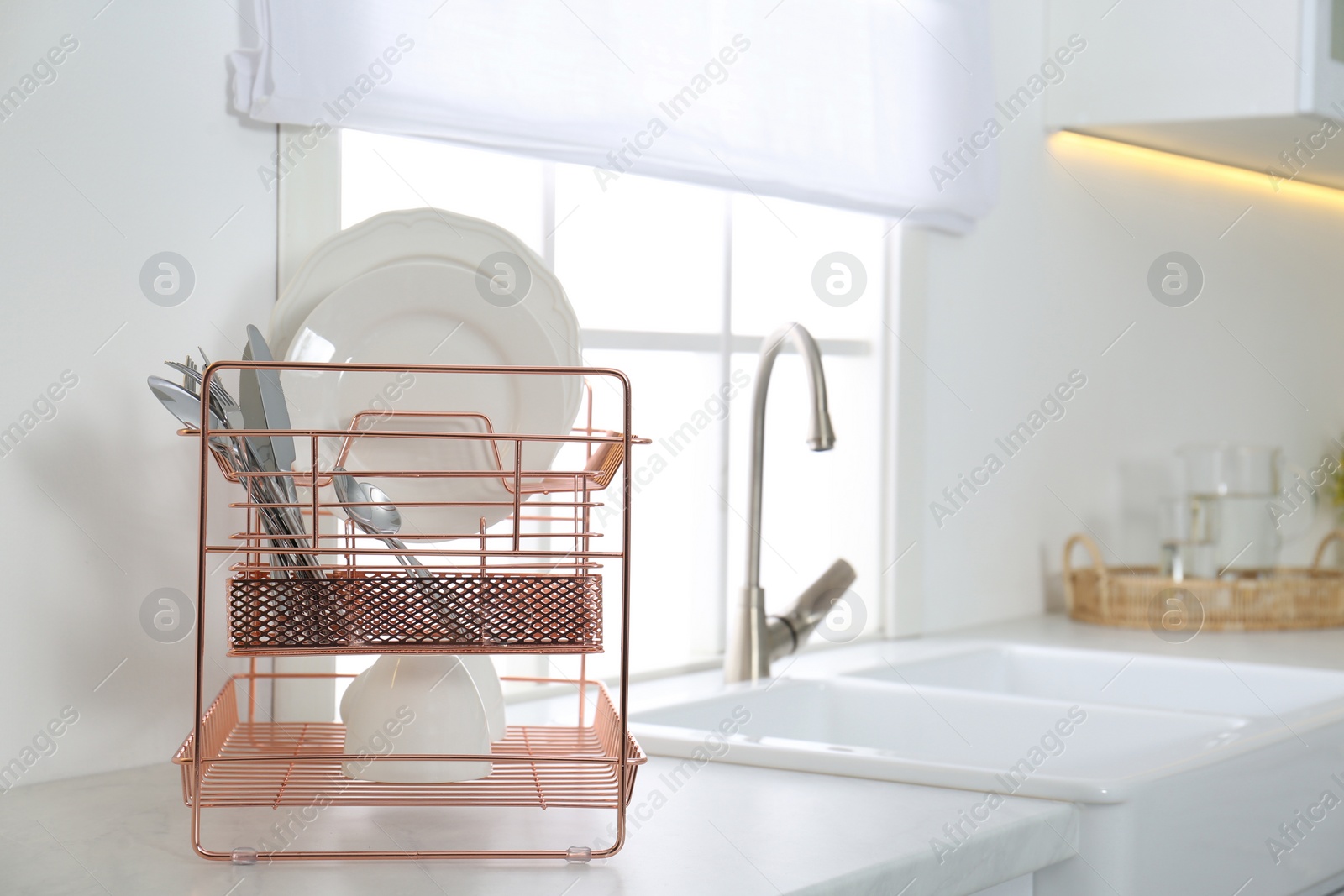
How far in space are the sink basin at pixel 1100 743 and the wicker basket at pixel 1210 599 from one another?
256 mm

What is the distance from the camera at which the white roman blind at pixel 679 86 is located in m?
1.08

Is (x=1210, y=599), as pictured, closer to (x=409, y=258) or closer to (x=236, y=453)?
(x=409, y=258)

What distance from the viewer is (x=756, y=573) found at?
1.41m

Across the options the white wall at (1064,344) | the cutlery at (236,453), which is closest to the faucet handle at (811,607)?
the white wall at (1064,344)

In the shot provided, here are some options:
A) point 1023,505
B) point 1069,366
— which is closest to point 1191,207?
point 1069,366

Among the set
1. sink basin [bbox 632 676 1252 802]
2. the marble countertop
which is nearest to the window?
sink basin [bbox 632 676 1252 802]

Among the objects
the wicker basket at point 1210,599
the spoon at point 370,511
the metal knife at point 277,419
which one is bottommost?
the wicker basket at point 1210,599

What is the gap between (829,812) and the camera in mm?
916

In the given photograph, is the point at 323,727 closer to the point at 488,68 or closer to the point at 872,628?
the point at 488,68

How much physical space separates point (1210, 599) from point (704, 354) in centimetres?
82

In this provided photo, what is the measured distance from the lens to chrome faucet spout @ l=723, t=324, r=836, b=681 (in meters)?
1.39

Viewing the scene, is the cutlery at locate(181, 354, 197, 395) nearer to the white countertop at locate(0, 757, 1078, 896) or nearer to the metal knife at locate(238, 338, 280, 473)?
the metal knife at locate(238, 338, 280, 473)

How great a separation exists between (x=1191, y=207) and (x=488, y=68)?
4.57ft

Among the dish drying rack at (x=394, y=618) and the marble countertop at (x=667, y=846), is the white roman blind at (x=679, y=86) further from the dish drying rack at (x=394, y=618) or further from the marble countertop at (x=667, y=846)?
the marble countertop at (x=667, y=846)
